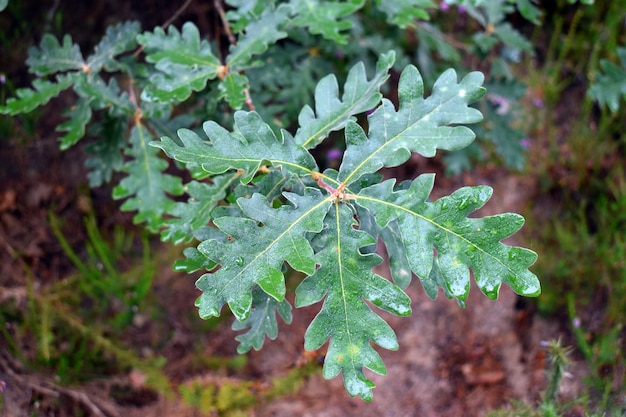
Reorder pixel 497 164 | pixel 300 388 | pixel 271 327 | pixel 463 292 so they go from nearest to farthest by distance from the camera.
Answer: pixel 463 292, pixel 271 327, pixel 300 388, pixel 497 164

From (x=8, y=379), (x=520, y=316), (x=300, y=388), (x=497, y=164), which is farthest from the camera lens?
(x=497, y=164)

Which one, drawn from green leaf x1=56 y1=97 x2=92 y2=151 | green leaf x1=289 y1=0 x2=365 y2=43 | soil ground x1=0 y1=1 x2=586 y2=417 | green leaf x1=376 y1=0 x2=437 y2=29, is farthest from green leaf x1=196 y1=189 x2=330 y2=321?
soil ground x1=0 y1=1 x2=586 y2=417

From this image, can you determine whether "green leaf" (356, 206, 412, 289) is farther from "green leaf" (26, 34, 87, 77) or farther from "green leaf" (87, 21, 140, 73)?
"green leaf" (26, 34, 87, 77)

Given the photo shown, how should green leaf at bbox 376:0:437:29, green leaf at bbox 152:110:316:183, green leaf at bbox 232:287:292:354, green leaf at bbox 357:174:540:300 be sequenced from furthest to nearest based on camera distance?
green leaf at bbox 376:0:437:29
green leaf at bbox 232:287:292:354
green leaf at bbox 152:110:316:183
green leaf at bbox 357:174:540:300

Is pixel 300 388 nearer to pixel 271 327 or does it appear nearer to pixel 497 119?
pixel 271 327

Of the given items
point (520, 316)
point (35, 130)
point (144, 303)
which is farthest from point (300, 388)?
point (35, 130)

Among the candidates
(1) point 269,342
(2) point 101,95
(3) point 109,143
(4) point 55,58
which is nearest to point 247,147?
(2) point 101,95

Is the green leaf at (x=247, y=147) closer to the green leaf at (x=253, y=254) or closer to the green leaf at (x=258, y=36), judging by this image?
the green leaf at (x=253, y=254)

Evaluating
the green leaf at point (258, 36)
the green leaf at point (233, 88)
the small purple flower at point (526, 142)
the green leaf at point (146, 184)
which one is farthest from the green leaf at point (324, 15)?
the small purple flower at point (526, 142)
